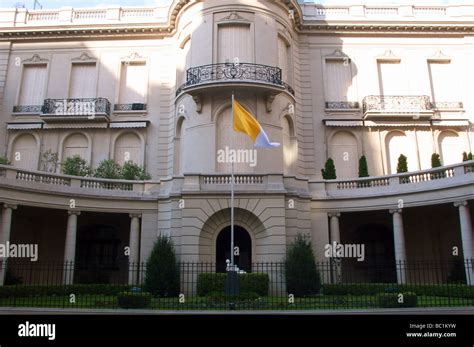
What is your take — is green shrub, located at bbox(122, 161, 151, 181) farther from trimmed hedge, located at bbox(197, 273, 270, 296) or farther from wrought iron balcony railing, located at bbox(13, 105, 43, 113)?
trimmed hedge, located at bbox(197, 273, 270, 296)

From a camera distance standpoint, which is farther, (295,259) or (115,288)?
(115,288)

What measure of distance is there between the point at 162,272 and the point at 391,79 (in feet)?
72.5

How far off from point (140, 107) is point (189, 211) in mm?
11907

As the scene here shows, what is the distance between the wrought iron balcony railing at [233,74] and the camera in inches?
992

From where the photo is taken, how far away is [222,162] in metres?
25.2

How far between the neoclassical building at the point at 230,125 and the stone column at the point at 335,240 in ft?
0.64

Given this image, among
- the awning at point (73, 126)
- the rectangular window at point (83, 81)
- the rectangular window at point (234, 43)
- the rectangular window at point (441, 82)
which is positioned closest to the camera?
the rectangular window at point (234, 43)

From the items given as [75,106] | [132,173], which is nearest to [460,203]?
[132,173]

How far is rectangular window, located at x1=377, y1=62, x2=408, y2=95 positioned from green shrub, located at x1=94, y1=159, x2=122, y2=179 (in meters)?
19.3

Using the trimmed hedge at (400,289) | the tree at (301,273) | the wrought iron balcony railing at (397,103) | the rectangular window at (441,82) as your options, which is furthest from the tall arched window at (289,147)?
the rectangular window at (441,82)

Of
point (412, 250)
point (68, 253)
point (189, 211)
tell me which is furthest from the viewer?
point (412, 250)

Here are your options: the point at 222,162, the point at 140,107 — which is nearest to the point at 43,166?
the point at 140,107

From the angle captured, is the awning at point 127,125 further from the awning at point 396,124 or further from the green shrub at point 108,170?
the awning at point 396,124

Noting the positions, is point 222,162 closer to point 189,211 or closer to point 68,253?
point 189,211
